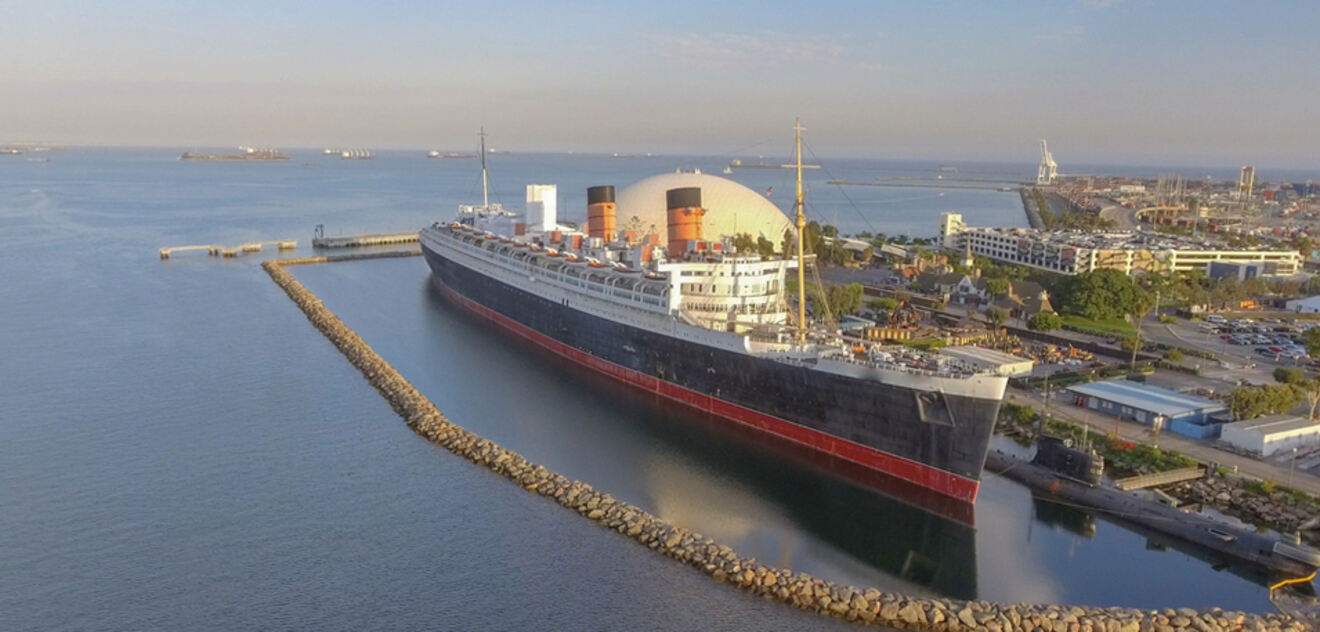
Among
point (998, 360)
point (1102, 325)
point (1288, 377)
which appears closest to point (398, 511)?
point (998, 360)

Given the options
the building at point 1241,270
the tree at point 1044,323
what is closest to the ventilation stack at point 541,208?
the tree at point 1044,323

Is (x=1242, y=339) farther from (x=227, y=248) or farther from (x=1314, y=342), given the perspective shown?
(x=227, y=248)

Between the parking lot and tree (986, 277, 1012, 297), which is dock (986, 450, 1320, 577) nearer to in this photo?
the parking lot

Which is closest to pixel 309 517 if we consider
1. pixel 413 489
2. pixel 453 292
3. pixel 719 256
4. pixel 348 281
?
pixel 413 489

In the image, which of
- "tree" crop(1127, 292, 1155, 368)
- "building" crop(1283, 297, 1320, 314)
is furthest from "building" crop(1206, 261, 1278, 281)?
"tree" crop(1127, 292, 1155, 368)

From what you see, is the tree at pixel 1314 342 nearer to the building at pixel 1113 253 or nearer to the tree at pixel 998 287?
the tree at pixel 998 287

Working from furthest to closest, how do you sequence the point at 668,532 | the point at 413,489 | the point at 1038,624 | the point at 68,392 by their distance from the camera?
the point at 68,392 → the point at 413,489 → the point at 668,532 → the point at 1038,624

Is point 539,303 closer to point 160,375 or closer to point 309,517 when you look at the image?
point 160,375
